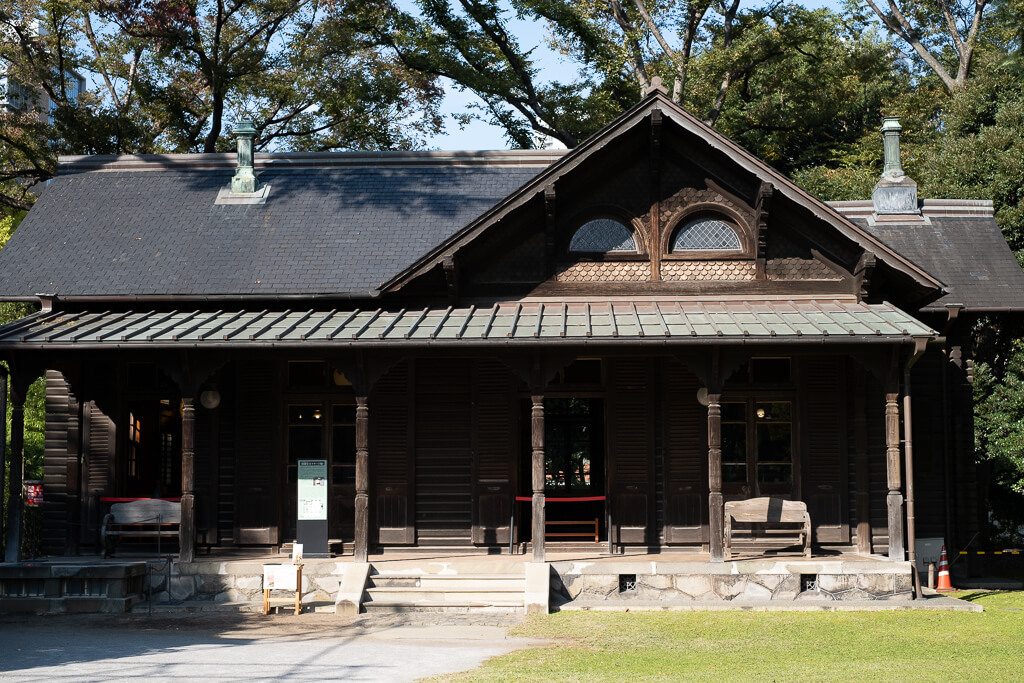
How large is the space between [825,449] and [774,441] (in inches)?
29.8

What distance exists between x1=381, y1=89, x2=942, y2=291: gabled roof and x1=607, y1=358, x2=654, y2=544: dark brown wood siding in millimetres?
3033

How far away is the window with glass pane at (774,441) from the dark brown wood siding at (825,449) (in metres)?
0.26

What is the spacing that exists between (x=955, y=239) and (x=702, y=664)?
1148 cm

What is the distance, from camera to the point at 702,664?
1053cm

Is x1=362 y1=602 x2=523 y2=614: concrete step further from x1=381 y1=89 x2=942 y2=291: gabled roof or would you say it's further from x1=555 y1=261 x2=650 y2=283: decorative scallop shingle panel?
x1=555 y1=261 x2=650 y2=283: decorative scallop shingle panel

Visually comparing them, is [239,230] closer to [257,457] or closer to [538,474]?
[257,457]

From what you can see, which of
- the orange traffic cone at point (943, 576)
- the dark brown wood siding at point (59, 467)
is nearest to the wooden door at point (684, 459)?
the orange traffic cone at point (943, 576)

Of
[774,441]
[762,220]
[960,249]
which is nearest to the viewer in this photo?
[762,220]

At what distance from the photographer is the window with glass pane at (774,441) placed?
657 inches

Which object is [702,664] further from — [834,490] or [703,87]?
[703,87]

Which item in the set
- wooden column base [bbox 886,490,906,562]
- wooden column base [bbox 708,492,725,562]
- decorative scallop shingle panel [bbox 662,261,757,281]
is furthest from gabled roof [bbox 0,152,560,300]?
wooden column base [bbox 886,490,906,562]

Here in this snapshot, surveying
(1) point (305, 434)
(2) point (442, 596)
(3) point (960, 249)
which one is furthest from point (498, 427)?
(3) point (960, 249)

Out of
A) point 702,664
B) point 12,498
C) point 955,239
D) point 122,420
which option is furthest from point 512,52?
point 702,664

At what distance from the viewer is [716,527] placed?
14.6m
